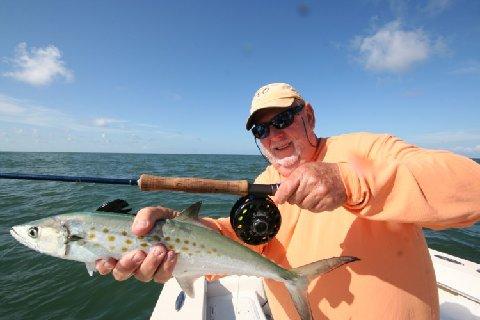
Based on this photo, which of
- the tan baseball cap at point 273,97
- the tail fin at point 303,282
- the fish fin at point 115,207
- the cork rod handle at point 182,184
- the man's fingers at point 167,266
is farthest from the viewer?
the tan baseball cap at point 273,97

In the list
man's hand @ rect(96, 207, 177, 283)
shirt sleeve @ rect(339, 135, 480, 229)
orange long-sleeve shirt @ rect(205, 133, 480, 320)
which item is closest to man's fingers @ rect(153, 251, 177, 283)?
man's hand @ rect(96, 207, 177, 283)

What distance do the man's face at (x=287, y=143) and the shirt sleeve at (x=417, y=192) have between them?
1.34m

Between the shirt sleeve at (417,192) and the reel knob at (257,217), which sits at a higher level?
the shirt sleeve at (417,192)

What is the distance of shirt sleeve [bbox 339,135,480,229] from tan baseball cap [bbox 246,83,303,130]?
4.77 feet

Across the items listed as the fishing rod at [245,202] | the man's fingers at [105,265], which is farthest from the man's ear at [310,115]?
the man's fingers at [105,265]

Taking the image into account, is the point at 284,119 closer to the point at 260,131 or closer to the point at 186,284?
the point at 260,131

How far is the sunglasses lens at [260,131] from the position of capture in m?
3.59

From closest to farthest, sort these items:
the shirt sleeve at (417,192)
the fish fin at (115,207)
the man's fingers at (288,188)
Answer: the shirt sleeve at (417,192), the man's fingers at (288,188), the fish fin at (115,207)

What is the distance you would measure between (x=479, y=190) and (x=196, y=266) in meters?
2.31

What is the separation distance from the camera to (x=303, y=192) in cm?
208

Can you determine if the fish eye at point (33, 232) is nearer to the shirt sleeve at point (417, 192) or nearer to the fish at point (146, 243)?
the fish at point (146, 243)

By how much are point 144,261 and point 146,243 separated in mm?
156

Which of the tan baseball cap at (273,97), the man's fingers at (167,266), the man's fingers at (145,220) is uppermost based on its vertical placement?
the tan baseball cap at (273,97)

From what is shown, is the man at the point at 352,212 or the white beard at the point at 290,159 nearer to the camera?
the man at the point at 352,212
